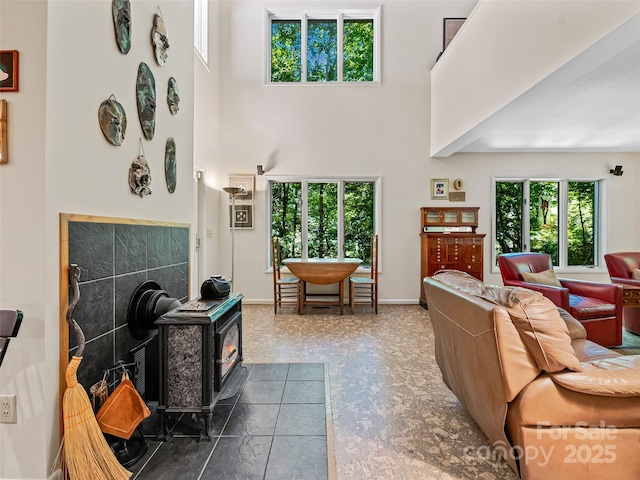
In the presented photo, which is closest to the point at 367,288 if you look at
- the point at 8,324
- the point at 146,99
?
the point at 146,99

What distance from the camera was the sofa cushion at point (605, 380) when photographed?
1229mm

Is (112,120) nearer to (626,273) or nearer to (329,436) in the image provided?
(329,436)

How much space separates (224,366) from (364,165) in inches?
151

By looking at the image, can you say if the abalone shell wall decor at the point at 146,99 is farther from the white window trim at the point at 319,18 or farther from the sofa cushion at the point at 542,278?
the sofa cushion at the point at 542,278

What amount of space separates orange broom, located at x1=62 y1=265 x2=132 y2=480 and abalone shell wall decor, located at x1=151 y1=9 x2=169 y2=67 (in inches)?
61.3

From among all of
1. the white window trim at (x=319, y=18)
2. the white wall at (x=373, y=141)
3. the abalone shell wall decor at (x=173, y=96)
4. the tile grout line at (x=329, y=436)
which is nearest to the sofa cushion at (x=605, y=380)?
the tile grout line at (x=329, y=436)

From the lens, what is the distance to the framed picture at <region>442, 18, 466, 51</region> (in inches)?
192

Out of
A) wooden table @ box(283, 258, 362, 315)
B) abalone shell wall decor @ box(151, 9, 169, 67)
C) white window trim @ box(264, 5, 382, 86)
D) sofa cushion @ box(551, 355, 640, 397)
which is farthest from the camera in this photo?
white window trim @ box(264, 5, 382, 86)

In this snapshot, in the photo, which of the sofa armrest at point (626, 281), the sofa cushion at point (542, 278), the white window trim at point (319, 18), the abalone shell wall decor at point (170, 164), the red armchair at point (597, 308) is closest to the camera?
the abalone shell wall decor at point (170, 164)

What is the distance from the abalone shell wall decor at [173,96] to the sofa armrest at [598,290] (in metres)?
3.98

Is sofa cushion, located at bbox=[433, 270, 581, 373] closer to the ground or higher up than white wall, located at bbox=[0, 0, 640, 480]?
closer to the ground

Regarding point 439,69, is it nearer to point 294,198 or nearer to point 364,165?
point 364,165

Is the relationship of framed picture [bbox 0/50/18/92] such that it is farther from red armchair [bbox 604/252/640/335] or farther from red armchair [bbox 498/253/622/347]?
red armchair [bbox 604/252/640/335]

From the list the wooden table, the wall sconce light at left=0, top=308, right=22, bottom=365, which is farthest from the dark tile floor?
the wooden table
